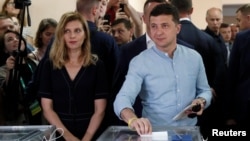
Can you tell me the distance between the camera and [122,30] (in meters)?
3.04

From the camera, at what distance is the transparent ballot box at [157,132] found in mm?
1340

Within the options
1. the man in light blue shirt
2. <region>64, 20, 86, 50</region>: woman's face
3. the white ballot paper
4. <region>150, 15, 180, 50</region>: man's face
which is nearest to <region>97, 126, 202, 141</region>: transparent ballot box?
the white ballot paper

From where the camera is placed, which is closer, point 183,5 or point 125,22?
point 183,5

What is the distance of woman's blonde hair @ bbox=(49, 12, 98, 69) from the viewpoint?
202 cm

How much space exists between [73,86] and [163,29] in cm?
60

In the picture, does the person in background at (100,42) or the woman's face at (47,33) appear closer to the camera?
the person in background at (100,42)

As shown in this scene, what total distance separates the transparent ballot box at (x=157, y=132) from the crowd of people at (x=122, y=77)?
40mm

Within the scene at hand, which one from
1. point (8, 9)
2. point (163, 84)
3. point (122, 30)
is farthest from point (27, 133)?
point (8, 9)

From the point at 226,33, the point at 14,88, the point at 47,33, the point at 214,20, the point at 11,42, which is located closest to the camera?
the point at 14,88

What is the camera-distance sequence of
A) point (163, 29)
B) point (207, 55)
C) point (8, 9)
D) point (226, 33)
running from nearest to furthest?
point (163, 29) < point (207, 55) < point (8, 9) < point (226, 33)

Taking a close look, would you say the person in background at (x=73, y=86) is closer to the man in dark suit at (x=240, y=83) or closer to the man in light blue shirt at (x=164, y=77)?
the man in light blue shirt at (x=164, y=77)

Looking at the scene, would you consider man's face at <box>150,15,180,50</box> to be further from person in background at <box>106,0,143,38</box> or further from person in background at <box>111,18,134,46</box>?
person in background at <box>106,0,143,38</box>

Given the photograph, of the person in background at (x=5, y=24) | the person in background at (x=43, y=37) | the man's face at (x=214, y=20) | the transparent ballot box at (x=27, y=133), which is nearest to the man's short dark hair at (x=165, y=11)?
the transparent ballot box at (x=27, y=133)

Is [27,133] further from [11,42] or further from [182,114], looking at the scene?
[11,42]
